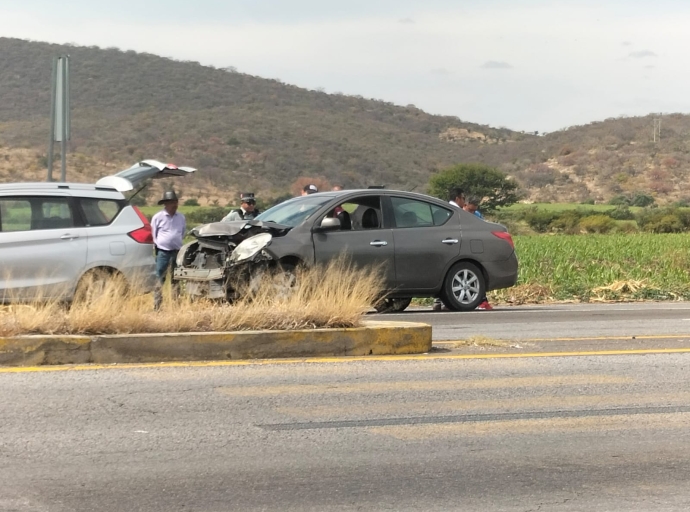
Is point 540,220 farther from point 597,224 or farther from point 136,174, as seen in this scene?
point 136,174

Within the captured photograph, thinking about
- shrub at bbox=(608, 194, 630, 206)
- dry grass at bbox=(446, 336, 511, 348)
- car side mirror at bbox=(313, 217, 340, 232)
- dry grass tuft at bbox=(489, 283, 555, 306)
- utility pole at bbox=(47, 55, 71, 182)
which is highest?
utility pole at bbox=(47, 55, 71, 182)

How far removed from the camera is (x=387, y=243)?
1441 centimetres

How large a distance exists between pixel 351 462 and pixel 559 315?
9.33 m

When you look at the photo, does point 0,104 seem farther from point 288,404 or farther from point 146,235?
point 288,404

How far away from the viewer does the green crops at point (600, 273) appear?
19453 mm

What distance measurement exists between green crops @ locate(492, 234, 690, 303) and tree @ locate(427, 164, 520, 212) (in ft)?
123

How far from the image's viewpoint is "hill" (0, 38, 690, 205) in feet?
243

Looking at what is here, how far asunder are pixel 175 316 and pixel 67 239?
3.95m

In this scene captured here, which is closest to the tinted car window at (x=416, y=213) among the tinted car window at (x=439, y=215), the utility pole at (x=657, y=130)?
the tinted car window at (x=439, y=215)

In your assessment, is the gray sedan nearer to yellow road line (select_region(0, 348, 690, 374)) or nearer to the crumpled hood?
the crumpled hood

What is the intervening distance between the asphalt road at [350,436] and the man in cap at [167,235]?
528 cm

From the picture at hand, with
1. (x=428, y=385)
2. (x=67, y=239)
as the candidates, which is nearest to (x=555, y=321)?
(x=428, y=385)

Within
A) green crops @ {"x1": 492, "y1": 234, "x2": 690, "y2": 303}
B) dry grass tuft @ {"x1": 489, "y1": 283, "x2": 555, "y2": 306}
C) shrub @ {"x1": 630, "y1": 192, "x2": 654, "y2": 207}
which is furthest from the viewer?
shrub @ {"x1": 630, "y1": 192, "x2": 654, "y2": 207}

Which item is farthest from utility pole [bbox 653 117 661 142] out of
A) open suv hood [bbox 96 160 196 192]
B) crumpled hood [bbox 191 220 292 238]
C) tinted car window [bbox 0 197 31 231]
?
tinted car window [bbox 0 197 31 231]
